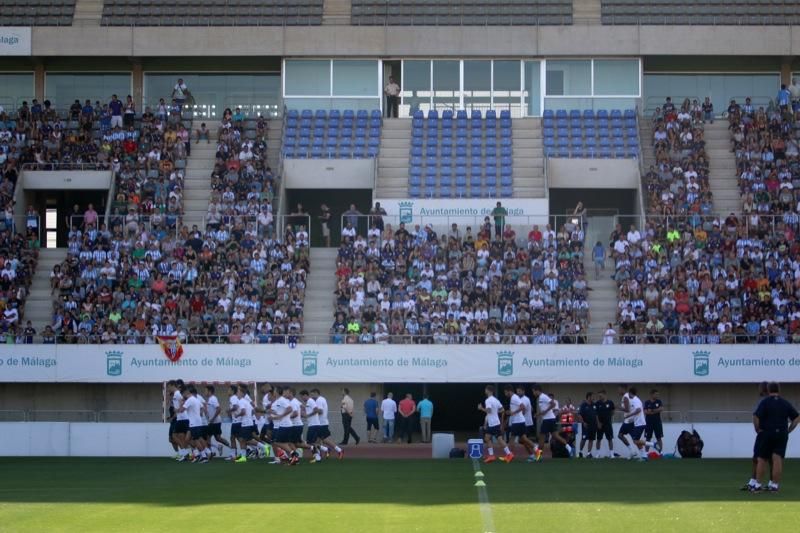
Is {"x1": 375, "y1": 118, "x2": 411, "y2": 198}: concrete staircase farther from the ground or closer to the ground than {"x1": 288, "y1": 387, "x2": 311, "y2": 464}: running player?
farther from the ground

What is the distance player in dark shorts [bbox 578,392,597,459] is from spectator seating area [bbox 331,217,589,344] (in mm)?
6434

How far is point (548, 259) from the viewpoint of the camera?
129 feet

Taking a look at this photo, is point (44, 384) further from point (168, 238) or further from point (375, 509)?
point (375, 509)

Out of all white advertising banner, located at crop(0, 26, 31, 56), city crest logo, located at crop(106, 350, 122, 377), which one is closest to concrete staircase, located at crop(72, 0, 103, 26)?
white advertising banner, located at crop(0, 26, 31, 56)

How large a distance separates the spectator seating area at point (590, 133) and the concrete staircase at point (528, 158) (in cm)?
36

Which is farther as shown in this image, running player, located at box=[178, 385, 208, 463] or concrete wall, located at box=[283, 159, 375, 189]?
concrete wall, located at box=[283, 159, 375, 189]

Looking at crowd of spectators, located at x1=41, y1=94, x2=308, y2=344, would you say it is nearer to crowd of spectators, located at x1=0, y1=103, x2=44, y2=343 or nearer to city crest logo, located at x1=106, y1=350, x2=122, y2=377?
city crest logo, located at x1=106, y1=350, x2=122, y2=377

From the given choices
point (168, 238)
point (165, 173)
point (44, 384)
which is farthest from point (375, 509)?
point (165, 173)

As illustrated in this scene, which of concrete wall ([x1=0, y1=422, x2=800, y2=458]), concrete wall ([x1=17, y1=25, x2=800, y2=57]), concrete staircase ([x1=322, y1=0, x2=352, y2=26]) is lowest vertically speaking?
concrete wall ([x1=0, y1=422, x2=800, y2=458])

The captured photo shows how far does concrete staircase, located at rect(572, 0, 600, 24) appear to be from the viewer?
1890 inches

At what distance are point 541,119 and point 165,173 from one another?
1295 centimetres

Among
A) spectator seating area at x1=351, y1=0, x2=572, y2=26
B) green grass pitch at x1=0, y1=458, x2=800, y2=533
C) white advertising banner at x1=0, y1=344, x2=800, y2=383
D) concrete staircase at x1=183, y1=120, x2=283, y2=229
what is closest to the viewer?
green grass pitch at x1=0, y1=458, x2=800, y2=533

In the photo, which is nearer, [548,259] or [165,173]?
[548,259]

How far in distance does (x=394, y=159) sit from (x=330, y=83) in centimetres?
440
